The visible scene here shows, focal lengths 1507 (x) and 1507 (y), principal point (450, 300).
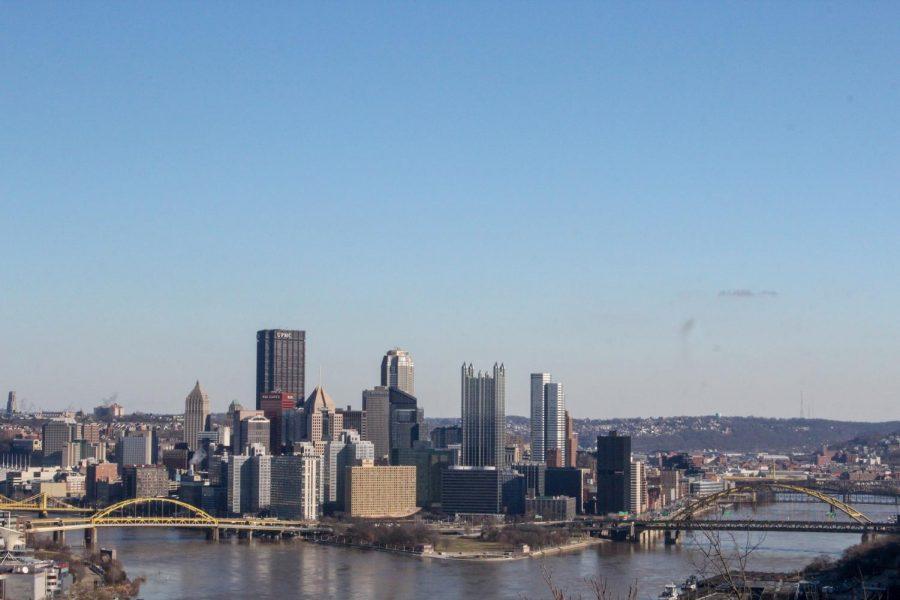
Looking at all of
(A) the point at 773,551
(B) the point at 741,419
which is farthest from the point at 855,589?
(B) the point at 741,419

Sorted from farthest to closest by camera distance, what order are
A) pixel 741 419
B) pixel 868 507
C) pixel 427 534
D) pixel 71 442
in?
pixel 741 419 < pixel 71 442 < pixel 868 507 < pixel 427 534

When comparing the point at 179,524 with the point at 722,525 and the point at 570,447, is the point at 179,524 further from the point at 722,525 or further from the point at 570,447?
the point at 570,447

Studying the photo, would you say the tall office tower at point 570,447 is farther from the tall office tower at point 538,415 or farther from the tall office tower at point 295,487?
the tall office tower at point 295,487

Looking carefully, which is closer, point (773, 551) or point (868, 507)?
point (773, 551)

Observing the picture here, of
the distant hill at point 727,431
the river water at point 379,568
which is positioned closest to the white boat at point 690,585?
the river water at point 379,568

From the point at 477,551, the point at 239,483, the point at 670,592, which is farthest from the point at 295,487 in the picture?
the point at 670,592

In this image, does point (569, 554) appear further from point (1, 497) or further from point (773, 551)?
point (1, 497)
